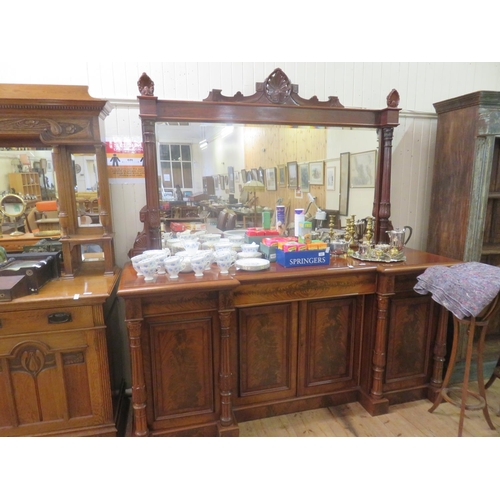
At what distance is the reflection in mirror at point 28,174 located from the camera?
1938 mm

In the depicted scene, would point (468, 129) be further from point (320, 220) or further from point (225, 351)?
point (225, 351)

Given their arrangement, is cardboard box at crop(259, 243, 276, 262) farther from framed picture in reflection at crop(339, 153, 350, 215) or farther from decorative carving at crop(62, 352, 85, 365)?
decorative carving at crop(62, 352, 85, 365)

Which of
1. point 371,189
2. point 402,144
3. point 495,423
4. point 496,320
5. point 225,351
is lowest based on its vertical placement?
point 495,423

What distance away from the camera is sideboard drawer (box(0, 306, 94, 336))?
1.58 meters

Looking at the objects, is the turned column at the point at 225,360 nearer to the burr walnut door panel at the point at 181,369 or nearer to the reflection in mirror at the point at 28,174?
the burr walnut door panel at the point at 181,369

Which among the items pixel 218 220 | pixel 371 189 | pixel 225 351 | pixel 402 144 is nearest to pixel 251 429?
pixel 225 351

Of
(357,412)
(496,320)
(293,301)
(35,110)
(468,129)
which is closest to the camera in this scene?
(35,110)

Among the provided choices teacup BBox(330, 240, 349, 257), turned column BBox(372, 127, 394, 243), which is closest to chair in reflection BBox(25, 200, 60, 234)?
teacup BBox(330, 240, 349, 257)

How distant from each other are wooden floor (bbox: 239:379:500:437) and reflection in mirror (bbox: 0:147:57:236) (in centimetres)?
174

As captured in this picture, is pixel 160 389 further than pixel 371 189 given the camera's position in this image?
No

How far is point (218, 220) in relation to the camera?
220 cm

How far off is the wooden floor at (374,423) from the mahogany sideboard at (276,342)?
5 centimetres

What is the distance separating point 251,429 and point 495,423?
1.41m

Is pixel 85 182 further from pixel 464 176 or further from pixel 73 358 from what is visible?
pixel 464 176
